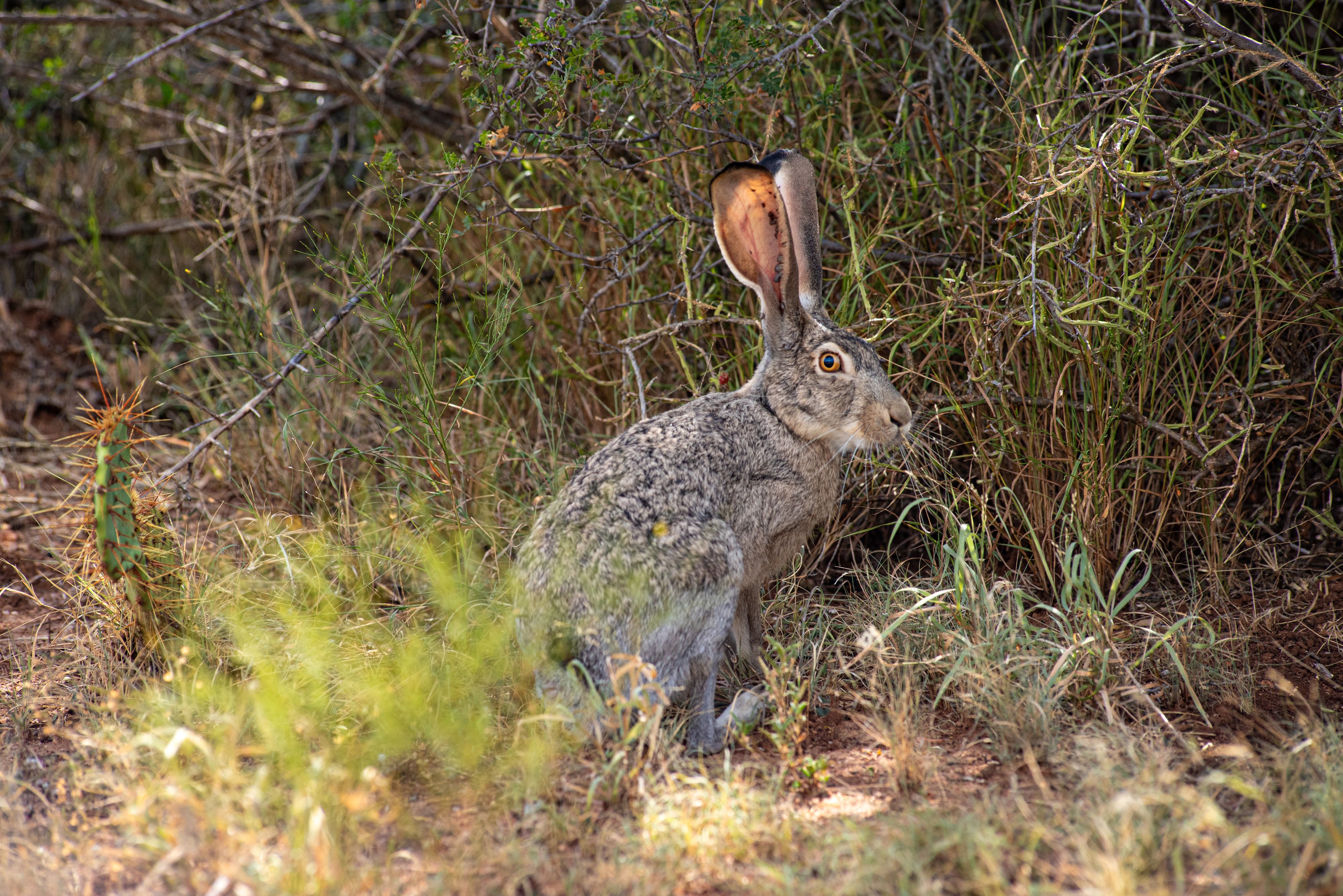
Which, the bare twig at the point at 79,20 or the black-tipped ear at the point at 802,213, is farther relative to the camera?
the bare twig at the point at 79,20

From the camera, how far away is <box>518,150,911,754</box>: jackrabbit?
3418mm

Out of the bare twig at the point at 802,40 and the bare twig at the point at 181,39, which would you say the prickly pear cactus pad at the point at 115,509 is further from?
the bare twig at the point at 802,40

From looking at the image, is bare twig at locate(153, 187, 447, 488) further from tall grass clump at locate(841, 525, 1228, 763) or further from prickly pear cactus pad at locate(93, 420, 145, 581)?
tall grass clump at locate(841, 525, 1228, 763)

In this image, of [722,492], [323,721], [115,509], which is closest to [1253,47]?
[722,492]

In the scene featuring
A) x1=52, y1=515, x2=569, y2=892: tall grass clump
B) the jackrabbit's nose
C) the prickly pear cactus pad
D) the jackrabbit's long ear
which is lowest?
x1=52, y1=515, x2=569, y2=892: tall grass clump

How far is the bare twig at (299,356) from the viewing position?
4332 mm

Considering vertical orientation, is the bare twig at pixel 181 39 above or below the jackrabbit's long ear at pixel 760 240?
above

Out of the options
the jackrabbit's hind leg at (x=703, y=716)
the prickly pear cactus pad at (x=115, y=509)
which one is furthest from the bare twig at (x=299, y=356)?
the jackrabbit's hind leg at (x=703, y=716)

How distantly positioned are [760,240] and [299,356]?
2.00 metres

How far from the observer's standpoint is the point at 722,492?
3744mm

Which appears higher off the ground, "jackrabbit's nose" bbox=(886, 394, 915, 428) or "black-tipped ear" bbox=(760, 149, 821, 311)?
"black-tipped ear" bbox=(760, 149, 821, 311)

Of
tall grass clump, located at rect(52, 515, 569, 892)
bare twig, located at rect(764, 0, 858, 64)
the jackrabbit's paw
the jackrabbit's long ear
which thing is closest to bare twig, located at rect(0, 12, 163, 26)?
tall grass clump, located at rect(52, 515, 569, 892)

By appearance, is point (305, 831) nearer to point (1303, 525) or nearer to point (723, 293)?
point (723, 293)

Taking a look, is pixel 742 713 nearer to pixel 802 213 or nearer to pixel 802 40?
pixel 802 213
